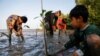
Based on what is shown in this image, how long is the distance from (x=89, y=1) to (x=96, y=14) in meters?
1.37

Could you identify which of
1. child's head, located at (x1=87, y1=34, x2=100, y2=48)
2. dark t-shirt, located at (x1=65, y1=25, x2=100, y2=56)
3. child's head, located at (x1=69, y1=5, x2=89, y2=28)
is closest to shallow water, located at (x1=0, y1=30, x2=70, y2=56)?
dark t-shirt, located at (x1=65, y1=25, x2=100, y2=56)

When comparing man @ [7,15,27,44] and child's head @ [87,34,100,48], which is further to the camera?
man @ [7,15,27,44]

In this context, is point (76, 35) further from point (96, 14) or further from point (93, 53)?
point (96, 14)

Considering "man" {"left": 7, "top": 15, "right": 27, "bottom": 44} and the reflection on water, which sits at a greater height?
"man" {"left": 7, "top": 15, "right": 27, "bottom": 44}

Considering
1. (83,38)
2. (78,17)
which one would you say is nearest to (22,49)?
(78,17)

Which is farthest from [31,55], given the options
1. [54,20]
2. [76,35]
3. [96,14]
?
[96,14]

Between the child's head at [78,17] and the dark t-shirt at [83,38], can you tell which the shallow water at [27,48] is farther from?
the child's head at [78,17]

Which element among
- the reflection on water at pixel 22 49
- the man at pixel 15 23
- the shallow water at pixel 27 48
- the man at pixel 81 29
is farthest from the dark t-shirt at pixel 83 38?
the man at pixel 15 23

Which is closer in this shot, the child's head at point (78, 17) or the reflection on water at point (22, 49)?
the child's head at point (78, 17)

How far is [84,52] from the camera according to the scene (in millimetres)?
3654

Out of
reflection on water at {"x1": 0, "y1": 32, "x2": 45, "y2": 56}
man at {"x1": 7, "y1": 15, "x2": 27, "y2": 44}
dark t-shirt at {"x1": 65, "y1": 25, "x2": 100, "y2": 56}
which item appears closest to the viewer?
dark t-shirt at {"x1": 65, "y1": 25, "x2": 100, "y2": 56}

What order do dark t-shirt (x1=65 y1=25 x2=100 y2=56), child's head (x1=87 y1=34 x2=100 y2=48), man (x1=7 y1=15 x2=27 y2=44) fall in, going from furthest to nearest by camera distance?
man (x1=7 y1=15 x2=27 y2=44)
dark t-shirt (x1=65 y1=25 x2=100 y2=56)
child's head (x1=87 y1=34 x2=100 y2=48)

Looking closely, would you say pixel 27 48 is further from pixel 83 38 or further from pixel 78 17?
pixel 83 38

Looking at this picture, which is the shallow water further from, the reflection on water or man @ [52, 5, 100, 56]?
man @ [52, 5, 100, 56]
